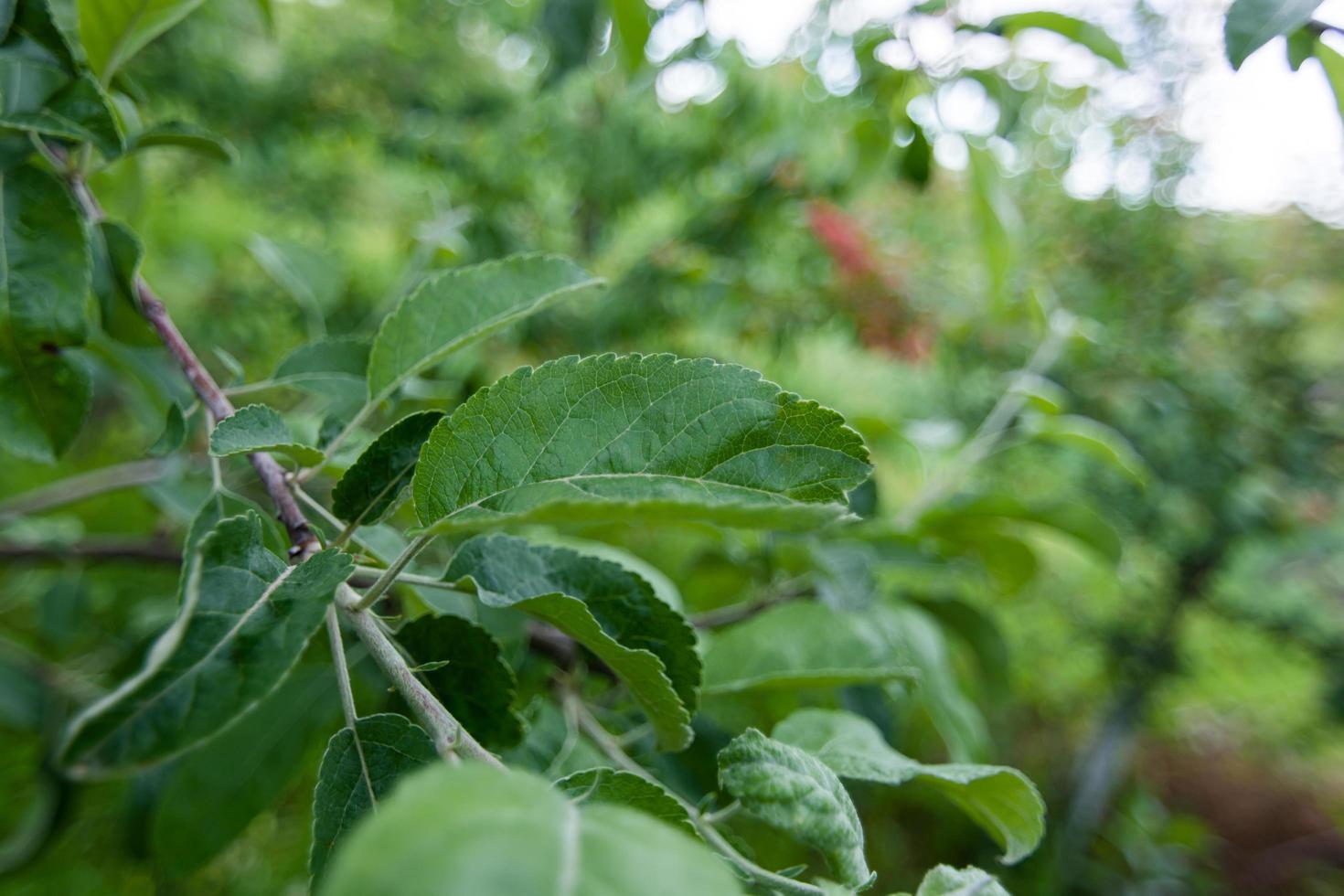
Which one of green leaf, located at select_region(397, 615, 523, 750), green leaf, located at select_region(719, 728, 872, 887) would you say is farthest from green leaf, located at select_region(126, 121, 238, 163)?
green leaf, located at select_region(719, 728, 872, 887)

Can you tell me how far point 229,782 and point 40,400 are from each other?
25 centimetres

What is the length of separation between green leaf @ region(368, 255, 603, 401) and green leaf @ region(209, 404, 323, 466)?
54mm

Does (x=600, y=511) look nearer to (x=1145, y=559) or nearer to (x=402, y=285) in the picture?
(x=402, y=285)

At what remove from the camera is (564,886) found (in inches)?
6.1

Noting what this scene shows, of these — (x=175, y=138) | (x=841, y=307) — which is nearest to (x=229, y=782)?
(x=175, y=138)

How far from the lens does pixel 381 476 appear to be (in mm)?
299

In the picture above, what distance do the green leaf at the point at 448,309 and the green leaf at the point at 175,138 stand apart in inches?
5.7

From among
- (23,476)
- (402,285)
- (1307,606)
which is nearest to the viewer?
(402,285)

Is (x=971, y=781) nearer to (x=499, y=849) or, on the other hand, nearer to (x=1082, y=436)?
(x=499, y=849)

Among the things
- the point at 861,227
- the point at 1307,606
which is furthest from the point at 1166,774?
the point at 861,227

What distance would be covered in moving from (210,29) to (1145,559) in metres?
1.78

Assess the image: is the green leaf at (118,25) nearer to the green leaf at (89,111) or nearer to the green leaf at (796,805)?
the green leaf at (89,111)

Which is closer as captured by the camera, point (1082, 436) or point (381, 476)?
point (381, 476)

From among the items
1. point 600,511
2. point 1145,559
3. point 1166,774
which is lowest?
point 1166,774
